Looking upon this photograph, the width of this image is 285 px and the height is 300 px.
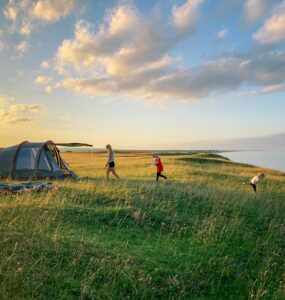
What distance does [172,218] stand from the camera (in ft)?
38.8

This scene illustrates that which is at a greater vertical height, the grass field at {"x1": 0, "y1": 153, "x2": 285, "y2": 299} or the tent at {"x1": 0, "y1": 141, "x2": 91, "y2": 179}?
→ the tent at {"x1": 0, "y1": 141, "x2": 91, "y2": 179}

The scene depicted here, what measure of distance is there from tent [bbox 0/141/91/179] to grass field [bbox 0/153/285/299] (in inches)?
287

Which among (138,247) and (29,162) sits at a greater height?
(29,162)

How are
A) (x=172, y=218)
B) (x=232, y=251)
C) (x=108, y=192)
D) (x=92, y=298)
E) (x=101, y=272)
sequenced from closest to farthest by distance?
(x=92, y=298)
(x=101, y=272)
(x=232, y=251)
(x=172, y=218)
(x=108, y=192)

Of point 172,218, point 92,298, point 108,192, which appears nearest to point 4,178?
point 108,192

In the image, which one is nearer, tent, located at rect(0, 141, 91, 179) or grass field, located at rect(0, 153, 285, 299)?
grass field, located at rect(0, 153, 285, 299)

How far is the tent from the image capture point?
69.5ft

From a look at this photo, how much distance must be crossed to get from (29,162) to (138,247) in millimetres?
14476

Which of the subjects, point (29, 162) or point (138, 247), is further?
point (29, 162)

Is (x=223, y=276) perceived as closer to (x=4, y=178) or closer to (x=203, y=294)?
(x=203, y=294)

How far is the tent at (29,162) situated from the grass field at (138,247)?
7296 mm

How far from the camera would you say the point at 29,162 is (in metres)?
21.5

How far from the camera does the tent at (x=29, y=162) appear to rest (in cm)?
2119

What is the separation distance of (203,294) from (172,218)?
15.4 ft
